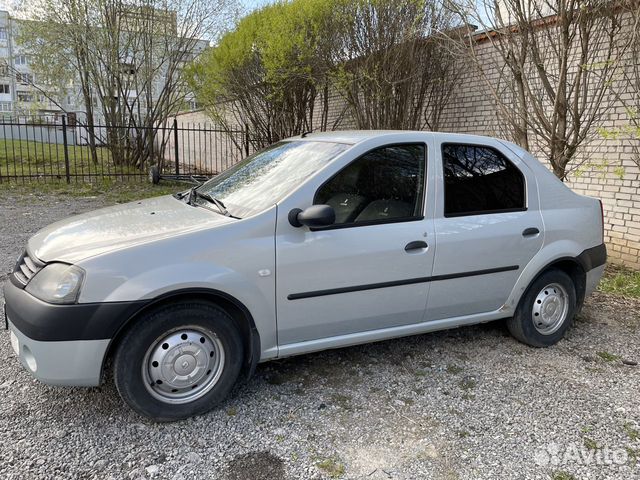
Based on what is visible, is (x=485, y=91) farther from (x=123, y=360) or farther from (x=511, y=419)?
(x=123, y=360)

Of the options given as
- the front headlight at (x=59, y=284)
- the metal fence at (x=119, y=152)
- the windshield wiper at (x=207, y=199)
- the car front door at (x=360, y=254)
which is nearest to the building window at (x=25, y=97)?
the metal fence at (x=119, y=152)

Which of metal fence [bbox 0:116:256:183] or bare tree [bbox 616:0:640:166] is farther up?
bare tree [bbox 616:0:640:166]

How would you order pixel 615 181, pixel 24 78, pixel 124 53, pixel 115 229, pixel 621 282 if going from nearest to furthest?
pixel 115 229, pixel 621 282, pixel 615 181, pixel 124 53, pixel 24 78

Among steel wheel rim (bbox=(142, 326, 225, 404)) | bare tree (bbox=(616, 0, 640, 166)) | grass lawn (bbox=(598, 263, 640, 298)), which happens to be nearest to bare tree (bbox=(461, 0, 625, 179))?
bare tree (bbox=(616, 0, 640, 166))

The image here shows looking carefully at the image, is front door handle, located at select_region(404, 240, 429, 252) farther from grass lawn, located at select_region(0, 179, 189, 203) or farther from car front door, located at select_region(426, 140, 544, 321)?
grass lawn, located at select_region(0, 179, 189, 203)

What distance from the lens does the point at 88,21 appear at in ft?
46.4

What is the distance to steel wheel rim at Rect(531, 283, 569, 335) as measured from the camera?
163 inches

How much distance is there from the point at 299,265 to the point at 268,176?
79cm

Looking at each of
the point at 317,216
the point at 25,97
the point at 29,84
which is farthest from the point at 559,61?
the point at 25,97

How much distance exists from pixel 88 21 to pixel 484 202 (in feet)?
45.8

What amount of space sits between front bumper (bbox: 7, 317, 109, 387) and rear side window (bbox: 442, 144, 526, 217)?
2.38 m

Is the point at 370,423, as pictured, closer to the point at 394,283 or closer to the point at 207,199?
the point at 394,283

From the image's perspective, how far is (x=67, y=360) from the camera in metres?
2.71

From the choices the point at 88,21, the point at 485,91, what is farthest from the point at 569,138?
the point at 88,21
